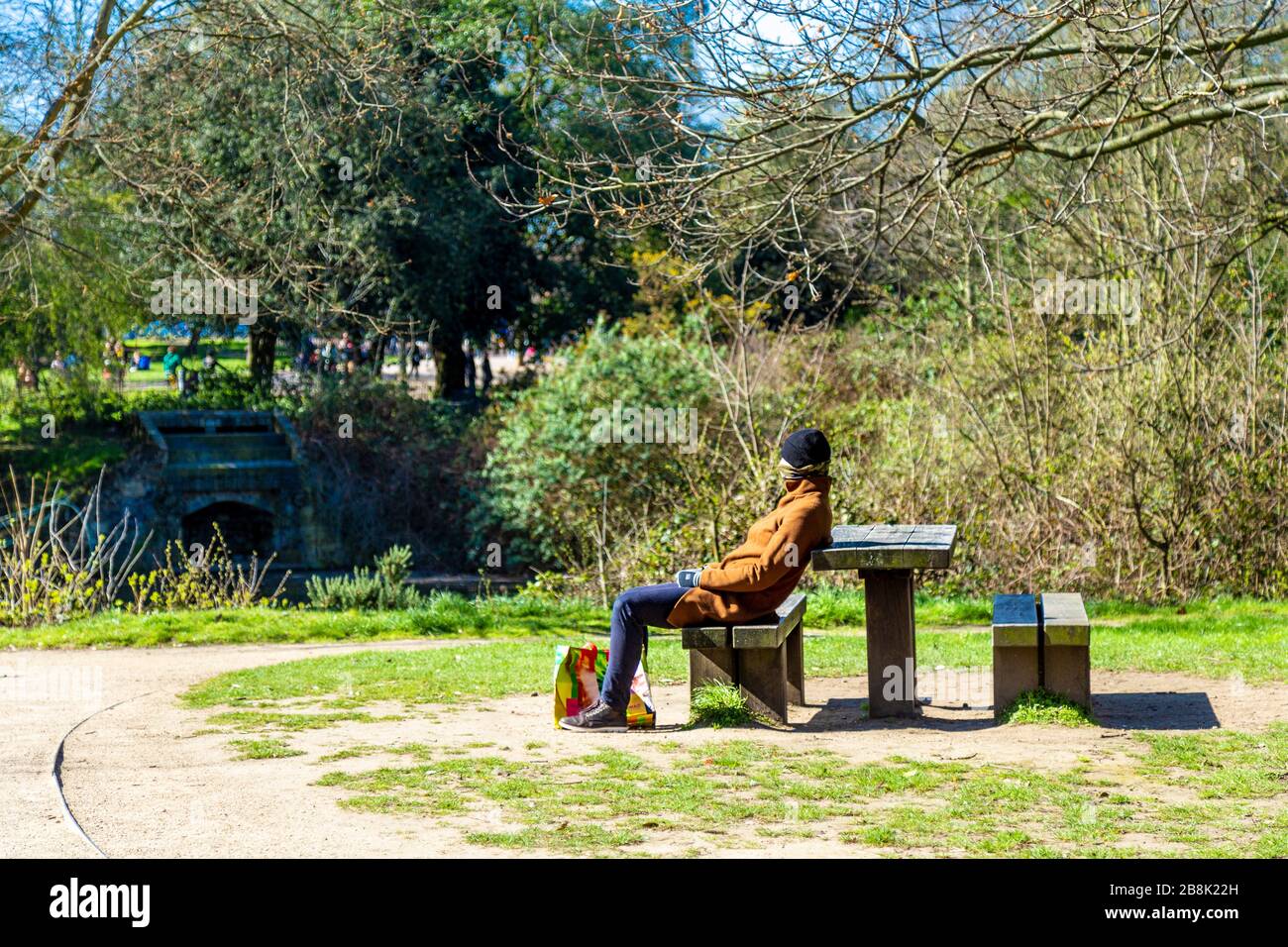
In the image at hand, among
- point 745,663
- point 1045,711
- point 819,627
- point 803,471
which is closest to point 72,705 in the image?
point 745,663

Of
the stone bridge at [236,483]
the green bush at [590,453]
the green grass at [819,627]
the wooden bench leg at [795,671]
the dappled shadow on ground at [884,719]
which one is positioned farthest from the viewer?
the stone bridge at [236,483]

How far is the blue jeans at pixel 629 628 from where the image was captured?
23.8 ft

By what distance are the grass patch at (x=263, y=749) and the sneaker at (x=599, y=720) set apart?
1.40 meters

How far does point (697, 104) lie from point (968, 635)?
14.8 ft

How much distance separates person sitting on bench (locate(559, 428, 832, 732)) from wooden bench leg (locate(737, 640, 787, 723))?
0.76 ft

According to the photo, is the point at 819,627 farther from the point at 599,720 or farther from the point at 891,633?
the point at 599,720

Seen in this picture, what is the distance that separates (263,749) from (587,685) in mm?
1693

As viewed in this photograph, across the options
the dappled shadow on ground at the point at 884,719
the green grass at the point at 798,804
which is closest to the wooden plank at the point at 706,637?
the green grass at the point at 798,804

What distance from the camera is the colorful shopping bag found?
7.40m

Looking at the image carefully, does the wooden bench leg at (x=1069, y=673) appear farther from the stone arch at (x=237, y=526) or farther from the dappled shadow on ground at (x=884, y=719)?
the stone arch at (x=237, y=526)

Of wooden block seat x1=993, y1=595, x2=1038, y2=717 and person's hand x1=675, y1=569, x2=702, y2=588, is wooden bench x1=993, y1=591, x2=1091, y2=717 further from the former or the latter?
person's hand x1=675, y1=569, x2=702, y2=588

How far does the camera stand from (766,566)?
7035 mm
